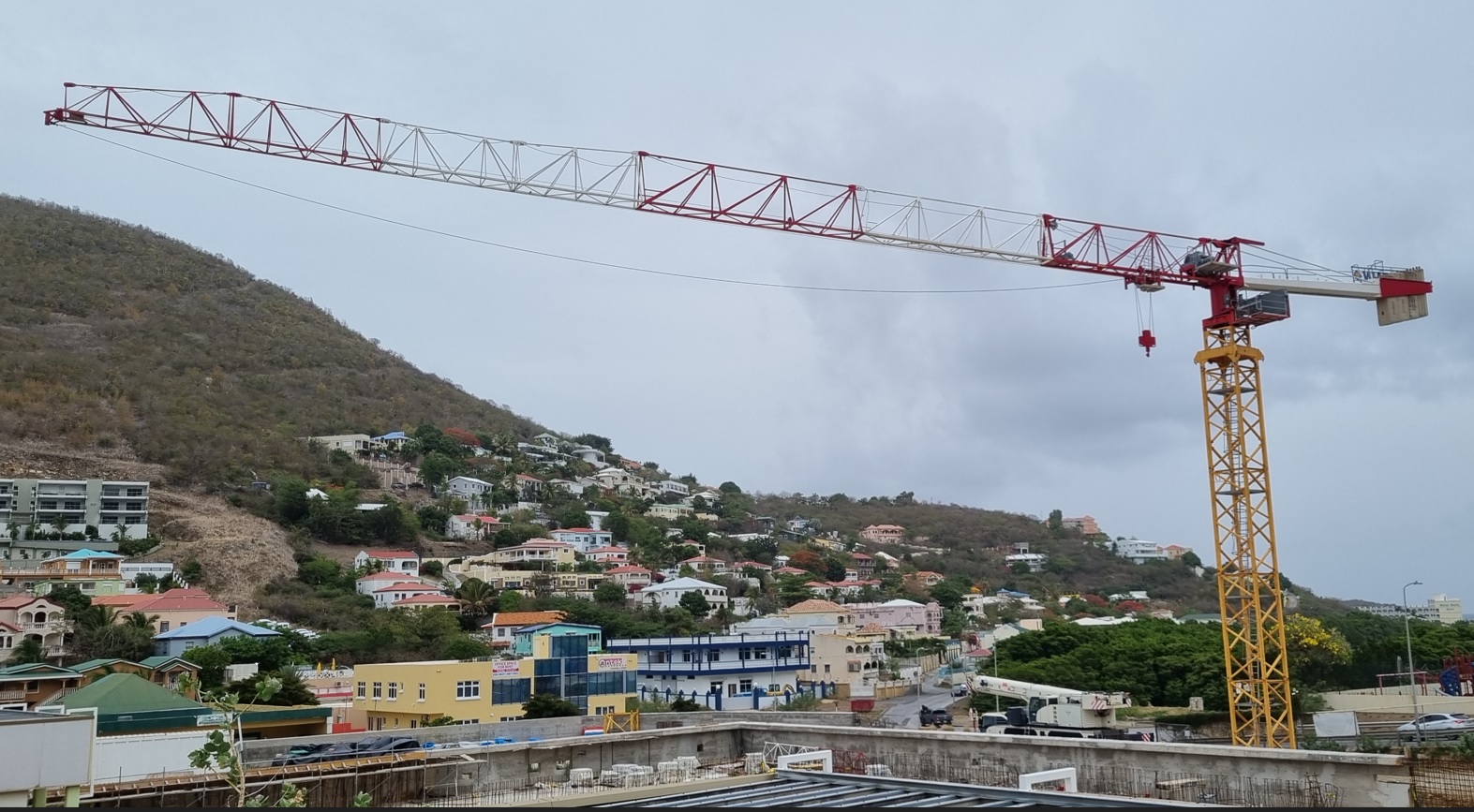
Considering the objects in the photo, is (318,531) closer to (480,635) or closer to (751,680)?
(480,635)

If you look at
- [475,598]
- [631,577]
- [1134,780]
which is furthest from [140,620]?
[1134,780]

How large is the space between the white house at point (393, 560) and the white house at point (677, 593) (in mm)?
16060

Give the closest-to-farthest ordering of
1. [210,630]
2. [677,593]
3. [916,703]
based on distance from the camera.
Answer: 1. [210,630]
2. [916,703]
3. [677,593]

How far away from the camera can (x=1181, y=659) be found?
47.7 m

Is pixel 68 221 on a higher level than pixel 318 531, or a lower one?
higher

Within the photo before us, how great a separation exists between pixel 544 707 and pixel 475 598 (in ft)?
98.9

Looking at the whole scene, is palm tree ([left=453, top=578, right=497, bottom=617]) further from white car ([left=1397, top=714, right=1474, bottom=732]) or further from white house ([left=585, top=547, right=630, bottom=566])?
white car ([left=1397, top=714, right=1474, bottom=732])

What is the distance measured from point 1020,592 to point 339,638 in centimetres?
7678

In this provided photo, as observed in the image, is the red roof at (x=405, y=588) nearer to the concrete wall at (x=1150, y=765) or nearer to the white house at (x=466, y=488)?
the white house at (x=466, y=488)

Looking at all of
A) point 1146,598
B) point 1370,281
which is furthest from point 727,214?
point 1146,598

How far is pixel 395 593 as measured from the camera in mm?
65125

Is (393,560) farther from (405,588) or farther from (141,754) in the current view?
(141,754)

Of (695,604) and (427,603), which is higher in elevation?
(427,603)

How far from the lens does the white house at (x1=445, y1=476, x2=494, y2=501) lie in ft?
333
